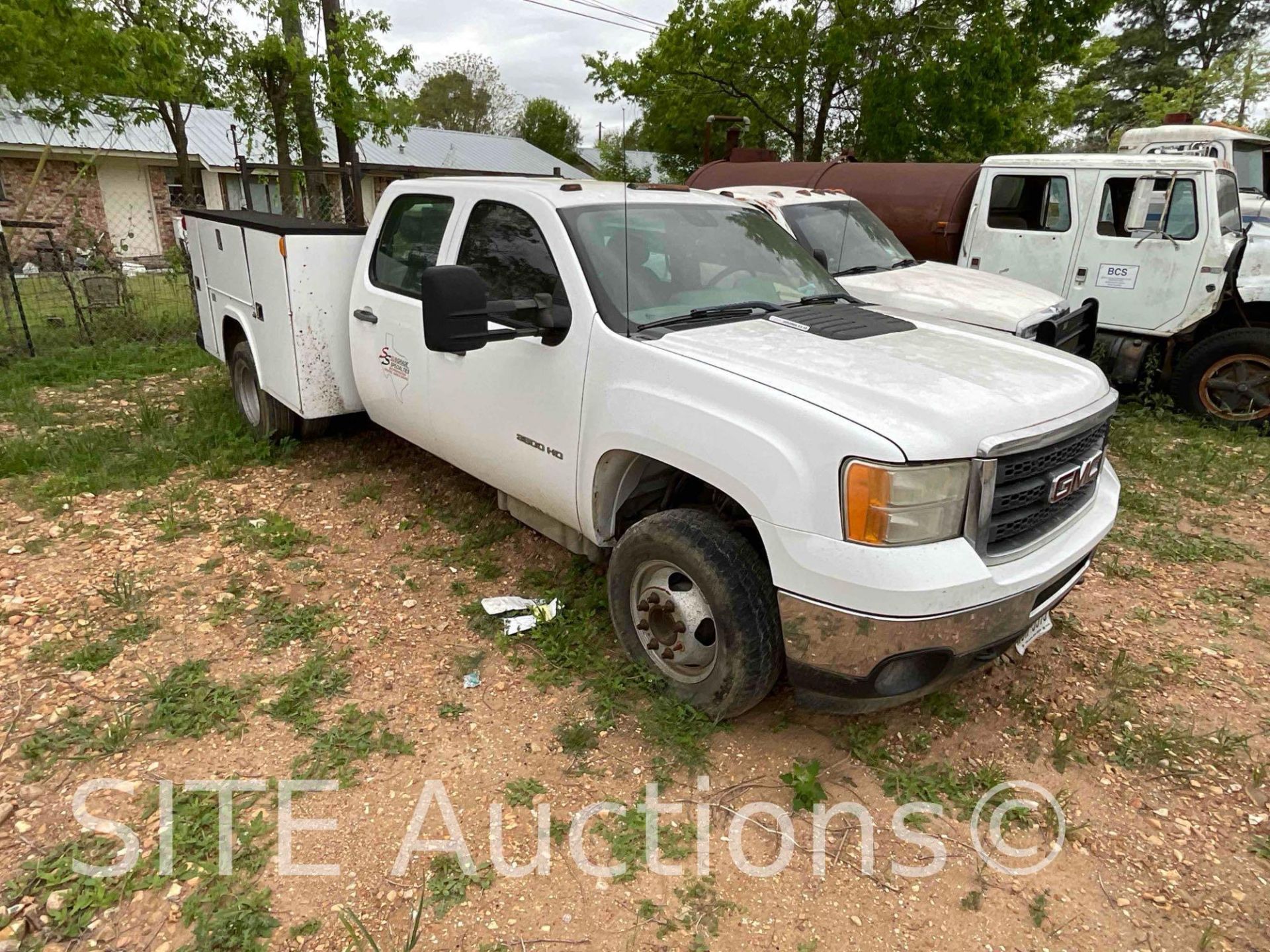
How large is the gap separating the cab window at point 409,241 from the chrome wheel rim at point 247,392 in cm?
187

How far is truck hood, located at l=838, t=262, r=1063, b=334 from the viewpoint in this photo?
19.1 feet

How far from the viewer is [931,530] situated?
246 centimetres

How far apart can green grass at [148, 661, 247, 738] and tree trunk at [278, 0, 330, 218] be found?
8000 mm

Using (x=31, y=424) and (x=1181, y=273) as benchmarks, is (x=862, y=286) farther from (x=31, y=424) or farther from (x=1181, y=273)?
(x=31, y=424)

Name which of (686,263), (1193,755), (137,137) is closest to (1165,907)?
(1193,755)

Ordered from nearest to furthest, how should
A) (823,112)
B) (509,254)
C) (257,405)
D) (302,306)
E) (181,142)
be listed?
(509,254) → (302,306) → (257,405) → (181,142) → (823,112)

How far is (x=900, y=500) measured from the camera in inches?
93.7

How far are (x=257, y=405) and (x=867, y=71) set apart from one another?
14.2 meters

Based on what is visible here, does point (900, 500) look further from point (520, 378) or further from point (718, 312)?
point (520, 378)

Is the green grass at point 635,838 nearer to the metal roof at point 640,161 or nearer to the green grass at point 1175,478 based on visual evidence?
the green grass at point 1175,478

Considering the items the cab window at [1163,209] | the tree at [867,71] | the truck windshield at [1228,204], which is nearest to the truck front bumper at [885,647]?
the cab window at [1163,209]

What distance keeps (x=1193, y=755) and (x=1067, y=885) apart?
38.1 inches

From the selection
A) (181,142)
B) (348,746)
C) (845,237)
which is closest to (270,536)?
(348,746)

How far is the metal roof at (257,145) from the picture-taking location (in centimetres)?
1912
